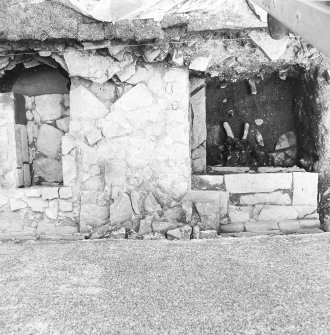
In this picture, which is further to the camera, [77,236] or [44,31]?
[77,236]

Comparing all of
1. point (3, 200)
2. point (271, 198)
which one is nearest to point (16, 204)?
point (3, 200)

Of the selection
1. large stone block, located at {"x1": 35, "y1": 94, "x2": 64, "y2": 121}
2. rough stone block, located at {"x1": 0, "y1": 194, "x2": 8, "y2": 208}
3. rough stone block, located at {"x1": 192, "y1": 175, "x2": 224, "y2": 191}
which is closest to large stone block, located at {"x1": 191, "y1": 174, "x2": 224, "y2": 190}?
rough stone block, located at {"x1": 192, "y1": 175, "x2": 224, "y2": 191}

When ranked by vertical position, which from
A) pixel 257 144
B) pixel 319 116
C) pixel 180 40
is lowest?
pixel 257 144

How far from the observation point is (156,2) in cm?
298

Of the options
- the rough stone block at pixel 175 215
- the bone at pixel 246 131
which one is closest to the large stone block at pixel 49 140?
the rough stone block at pixel 175 215

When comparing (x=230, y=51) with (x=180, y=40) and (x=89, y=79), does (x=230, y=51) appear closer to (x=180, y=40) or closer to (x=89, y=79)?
(x=180, y=40)

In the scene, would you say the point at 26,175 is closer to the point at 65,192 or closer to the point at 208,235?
the point at 65,192

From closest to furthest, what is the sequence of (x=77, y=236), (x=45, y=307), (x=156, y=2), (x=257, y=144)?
1. (x=45, y=307)
2. (x=156, y=2)
3. (x=77, y=236)
4. (x=257, y=144)

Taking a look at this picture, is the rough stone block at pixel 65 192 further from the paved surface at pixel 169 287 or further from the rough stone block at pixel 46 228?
the paved surface at pixel 169 287

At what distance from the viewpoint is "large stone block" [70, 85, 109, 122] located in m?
3.46

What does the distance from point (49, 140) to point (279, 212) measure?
2094 mm

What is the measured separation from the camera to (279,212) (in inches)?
144

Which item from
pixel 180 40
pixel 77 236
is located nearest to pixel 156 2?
pixel 180 40

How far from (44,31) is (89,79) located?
0.49 m
